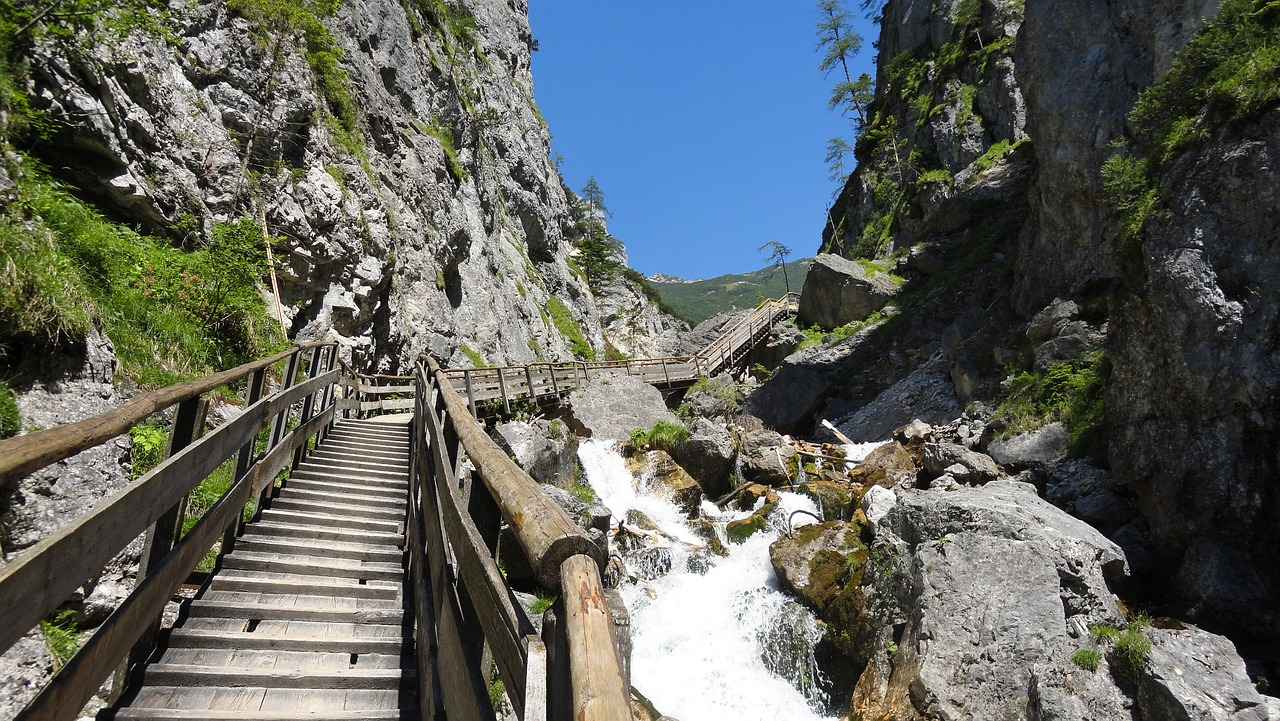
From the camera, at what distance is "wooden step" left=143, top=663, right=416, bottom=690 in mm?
3029

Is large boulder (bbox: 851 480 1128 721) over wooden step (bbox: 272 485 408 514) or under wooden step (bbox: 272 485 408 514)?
under

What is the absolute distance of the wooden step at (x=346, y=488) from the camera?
612 cm

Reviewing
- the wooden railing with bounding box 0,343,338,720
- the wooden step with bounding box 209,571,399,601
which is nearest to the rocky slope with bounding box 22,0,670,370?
the wooden railing with bounding box 0,343,338,720

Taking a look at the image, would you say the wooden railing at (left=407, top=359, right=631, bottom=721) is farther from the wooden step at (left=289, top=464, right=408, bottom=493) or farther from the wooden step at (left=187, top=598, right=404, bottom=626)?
the wooden step at (left=289, top=464, right=408, bottom=493)

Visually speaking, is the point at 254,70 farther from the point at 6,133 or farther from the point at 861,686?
the point at 861,686

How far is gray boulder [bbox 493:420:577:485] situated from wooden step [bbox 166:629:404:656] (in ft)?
25.6

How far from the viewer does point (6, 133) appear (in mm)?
6422

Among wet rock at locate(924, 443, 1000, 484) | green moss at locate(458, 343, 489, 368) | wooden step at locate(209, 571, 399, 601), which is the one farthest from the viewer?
green moss at locate(458, 343, 489, 368)

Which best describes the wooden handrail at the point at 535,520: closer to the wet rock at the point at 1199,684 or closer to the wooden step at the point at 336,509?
the wooden step at the point at 336,509

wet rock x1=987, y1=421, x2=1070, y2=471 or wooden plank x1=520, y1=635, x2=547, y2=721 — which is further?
wet rock x1=987, y1=421, x2=1070, y2=471

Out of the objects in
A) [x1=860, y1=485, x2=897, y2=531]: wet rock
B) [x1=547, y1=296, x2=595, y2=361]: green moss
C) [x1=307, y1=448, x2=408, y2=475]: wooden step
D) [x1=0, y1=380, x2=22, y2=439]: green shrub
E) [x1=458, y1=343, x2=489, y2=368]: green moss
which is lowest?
[x1=860, y1=485, x2=897, y2=531]: wet rock

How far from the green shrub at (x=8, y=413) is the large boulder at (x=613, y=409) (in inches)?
515

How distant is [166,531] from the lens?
3.06 meters

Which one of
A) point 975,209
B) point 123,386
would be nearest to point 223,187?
point 123,386
